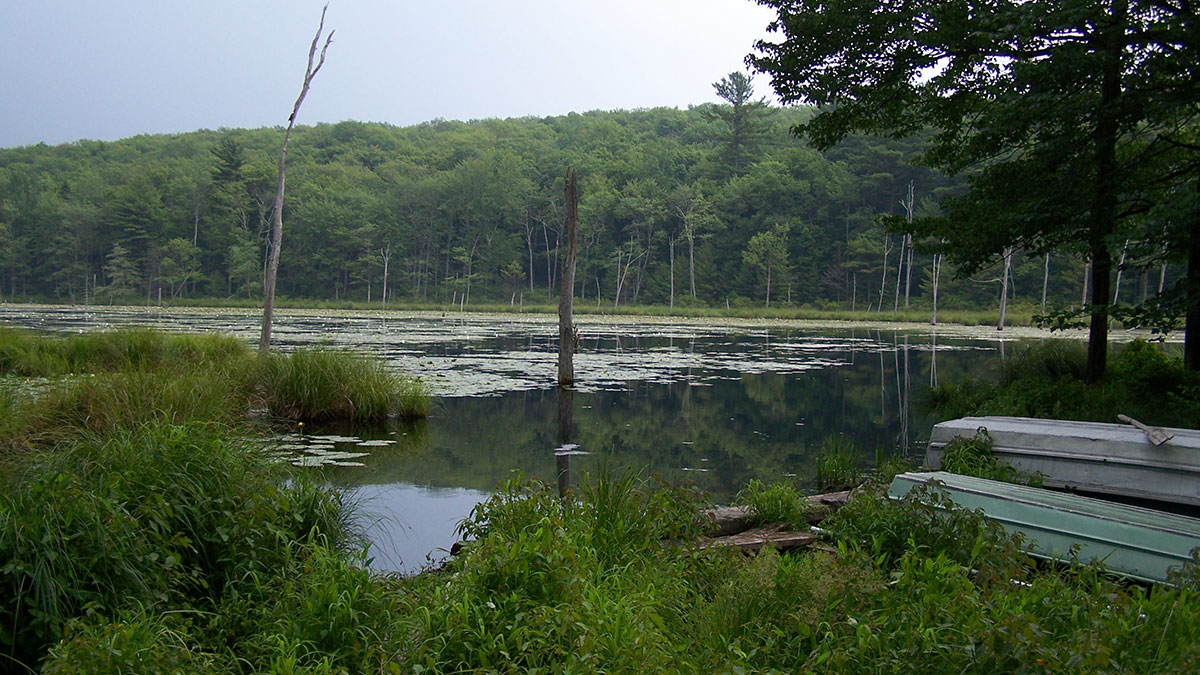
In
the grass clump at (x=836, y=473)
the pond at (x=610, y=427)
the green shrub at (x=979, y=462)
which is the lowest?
the pond at (x=610, y=427)

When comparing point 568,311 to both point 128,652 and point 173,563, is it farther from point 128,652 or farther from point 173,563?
point 128,652

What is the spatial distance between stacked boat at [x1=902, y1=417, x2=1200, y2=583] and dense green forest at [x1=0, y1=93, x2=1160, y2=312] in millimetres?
60706

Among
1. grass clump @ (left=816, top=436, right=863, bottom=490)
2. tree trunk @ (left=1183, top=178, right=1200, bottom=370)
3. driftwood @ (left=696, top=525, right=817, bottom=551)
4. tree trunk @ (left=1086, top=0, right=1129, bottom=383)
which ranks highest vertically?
tree trunk @ (left=1086, top=0, right=1129, bottom=383)

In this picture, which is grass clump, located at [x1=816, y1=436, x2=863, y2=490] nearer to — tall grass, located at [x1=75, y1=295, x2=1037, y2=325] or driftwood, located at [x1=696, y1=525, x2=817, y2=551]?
driftwood, located at [x1=696, y1=525, x2=817, y2=551]

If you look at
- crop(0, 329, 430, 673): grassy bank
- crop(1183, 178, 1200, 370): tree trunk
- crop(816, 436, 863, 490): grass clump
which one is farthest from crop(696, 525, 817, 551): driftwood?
crop(1183, 178, 1200, 370): tree trunk

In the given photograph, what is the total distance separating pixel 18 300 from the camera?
250ft

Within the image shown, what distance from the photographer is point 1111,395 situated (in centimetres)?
888

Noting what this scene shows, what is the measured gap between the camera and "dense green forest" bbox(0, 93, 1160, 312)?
70375 millimetres

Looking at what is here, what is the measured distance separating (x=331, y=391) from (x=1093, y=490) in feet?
29.7

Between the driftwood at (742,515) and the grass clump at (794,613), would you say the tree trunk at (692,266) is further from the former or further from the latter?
the grass clump at (794,613)

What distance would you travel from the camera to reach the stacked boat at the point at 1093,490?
14.2ft

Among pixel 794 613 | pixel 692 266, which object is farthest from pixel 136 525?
pixel 692 266

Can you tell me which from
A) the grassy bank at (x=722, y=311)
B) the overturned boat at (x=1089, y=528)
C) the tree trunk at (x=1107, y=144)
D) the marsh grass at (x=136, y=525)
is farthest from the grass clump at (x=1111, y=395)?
the grassy bank at (x=722, y=311)

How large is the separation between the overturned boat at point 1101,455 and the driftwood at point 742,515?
1.29 meters
